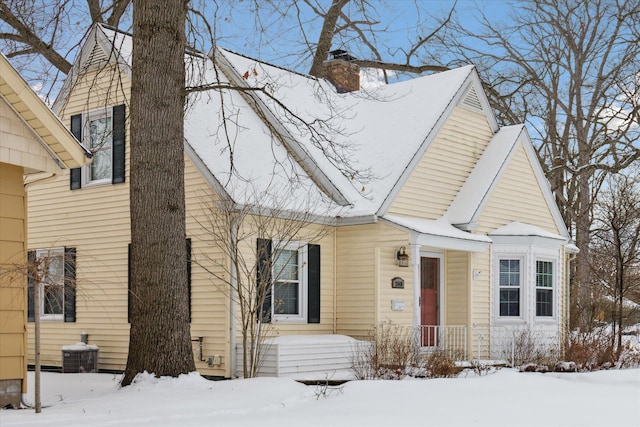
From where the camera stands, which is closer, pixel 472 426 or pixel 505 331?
pixel 472 426

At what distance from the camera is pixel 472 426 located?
888 cm

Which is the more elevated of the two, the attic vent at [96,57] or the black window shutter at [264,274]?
the attic vent at [96,57]

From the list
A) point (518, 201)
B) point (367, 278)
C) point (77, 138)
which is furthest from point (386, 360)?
point (77, 138)

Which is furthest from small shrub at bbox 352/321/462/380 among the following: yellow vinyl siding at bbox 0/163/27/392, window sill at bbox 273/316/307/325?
yellow vinyl siding at bbox 0/163/27/392

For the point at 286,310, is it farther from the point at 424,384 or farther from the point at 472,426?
the point at 472,426

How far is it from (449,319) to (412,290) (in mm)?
1894

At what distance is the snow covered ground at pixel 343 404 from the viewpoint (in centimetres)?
898

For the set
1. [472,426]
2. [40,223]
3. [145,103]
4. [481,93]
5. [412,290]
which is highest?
[481,93]

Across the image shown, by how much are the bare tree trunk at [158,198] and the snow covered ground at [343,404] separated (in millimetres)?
511

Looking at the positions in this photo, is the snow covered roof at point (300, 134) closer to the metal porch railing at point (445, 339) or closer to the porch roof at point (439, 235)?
the porch roof at point (439, 235)

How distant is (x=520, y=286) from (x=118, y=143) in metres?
9.21

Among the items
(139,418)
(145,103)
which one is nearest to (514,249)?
(145,103)

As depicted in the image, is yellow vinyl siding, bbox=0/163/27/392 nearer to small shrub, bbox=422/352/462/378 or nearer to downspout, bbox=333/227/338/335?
small shrub, bbox=422/352/462/378

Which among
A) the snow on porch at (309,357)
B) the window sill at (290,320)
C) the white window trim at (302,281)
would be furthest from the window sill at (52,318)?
the white window trim at (302,281)
